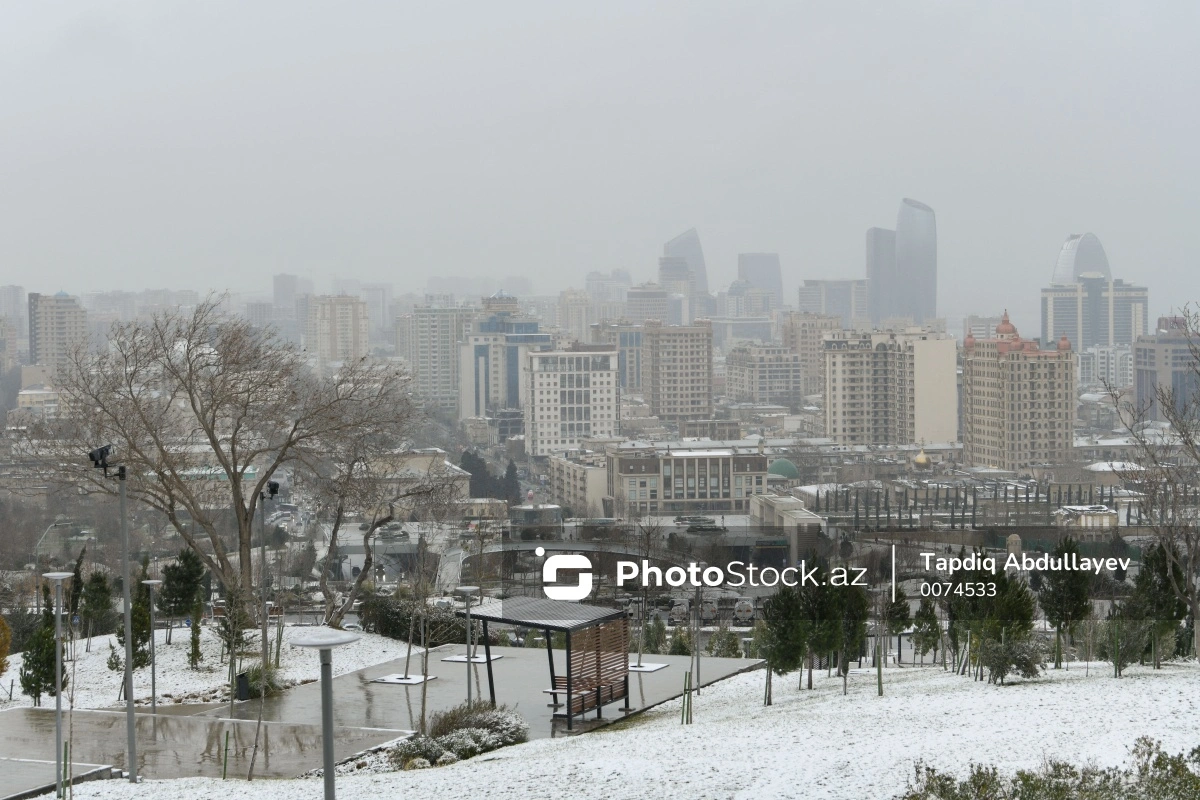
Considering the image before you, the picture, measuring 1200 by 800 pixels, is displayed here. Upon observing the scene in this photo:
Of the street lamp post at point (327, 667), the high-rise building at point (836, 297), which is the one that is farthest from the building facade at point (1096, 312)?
the street lamp post at point (327, 667)

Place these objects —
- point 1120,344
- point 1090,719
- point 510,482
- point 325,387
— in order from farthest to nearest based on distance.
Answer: point 1120,344, point 510,482, point 325,387, point 1090,719

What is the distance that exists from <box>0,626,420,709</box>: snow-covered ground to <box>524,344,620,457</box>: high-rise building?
60.0 meters

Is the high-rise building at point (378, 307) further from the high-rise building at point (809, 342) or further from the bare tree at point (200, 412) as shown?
the bare tree at point (200, 412)

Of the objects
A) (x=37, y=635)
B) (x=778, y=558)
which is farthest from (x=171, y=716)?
(x=778, y=558)

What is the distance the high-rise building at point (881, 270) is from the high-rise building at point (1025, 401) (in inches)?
3257

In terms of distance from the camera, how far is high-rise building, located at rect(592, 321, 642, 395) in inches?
3578

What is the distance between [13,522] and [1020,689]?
24854 millimetres

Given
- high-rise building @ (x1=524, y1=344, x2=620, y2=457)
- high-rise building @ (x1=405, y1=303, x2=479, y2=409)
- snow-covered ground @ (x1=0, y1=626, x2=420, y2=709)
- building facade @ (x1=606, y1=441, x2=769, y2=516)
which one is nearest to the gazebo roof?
snow-covered ground @ (x1=0, y1=626, x2=420, y2=709)

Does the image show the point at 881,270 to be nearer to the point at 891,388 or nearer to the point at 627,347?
the point at 627,347

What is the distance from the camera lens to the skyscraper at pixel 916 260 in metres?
Answer: 141

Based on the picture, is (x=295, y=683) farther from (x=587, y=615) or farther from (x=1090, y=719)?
(x=1090, y=719)

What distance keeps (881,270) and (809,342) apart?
51.5 meters

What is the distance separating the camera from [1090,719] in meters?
6.39

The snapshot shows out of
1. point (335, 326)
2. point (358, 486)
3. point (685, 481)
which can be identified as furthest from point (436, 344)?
point (358, 486)
